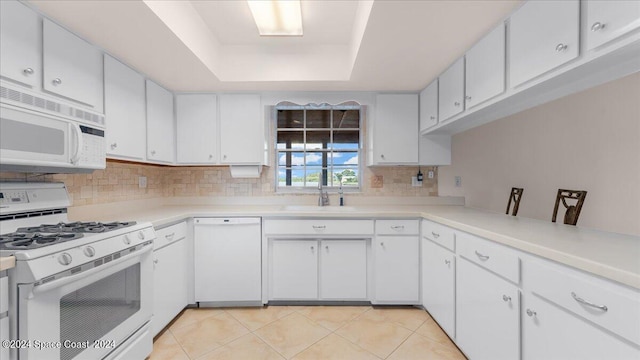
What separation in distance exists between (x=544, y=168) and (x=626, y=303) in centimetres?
130

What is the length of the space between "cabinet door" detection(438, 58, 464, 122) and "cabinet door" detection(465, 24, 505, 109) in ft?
0.22

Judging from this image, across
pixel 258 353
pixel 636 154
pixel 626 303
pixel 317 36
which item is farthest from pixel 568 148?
pixel 258 353

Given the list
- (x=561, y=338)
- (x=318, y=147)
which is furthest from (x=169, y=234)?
(x=561, y=338)

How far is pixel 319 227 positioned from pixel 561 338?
1663mm

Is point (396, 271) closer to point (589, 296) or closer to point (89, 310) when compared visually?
point (589, 296)

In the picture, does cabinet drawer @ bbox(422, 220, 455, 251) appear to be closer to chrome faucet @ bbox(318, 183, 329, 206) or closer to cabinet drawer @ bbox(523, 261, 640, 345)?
cabinet drawer @ bbox(523, 261, 640, 345)

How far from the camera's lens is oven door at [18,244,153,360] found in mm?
1003

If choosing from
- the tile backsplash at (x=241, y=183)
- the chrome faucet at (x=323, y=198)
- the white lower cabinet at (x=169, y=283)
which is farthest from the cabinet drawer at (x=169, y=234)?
the chrome faucet at (x=323, y=198)

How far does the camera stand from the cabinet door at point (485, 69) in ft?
4.98

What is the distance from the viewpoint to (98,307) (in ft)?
4.25

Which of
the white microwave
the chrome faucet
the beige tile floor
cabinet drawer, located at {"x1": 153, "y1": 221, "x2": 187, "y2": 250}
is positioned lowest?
the beige tile floor

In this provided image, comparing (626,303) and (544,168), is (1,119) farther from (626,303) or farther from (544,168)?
(544,168)

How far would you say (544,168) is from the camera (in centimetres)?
181

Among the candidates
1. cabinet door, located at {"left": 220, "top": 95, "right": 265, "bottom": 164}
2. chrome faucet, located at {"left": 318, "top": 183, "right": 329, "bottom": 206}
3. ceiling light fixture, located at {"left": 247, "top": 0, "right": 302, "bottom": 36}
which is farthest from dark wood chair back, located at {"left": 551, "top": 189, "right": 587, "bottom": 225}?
cabinet door, located at {"left": 220, "top": 95, "right": 265, "bottom": 164}
